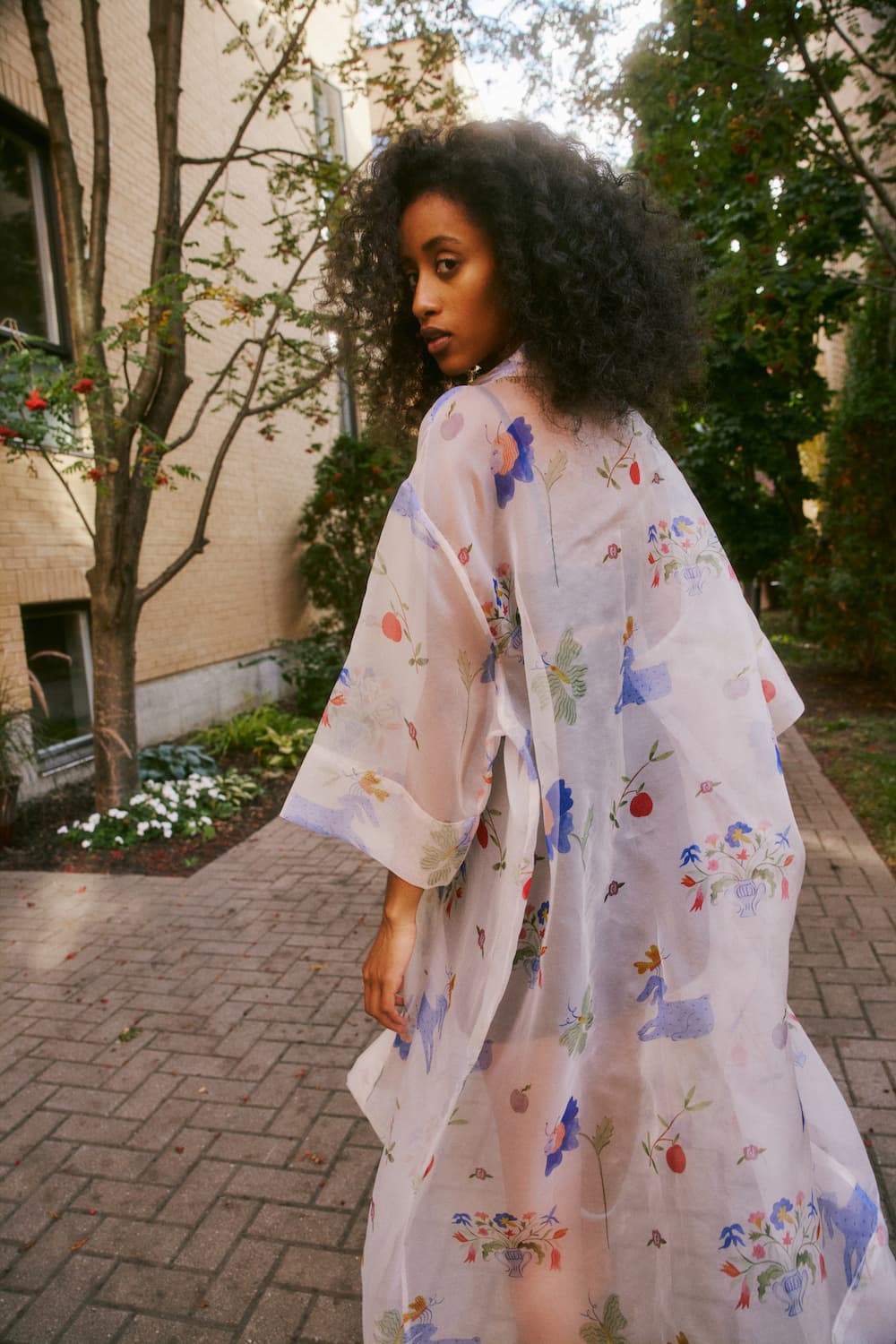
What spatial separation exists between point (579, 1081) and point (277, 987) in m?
2.29

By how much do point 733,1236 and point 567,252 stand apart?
1.52 m

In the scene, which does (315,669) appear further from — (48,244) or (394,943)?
(394,943)

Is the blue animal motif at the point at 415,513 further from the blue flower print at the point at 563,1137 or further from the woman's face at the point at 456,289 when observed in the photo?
the blue flower print at the point at 563,1137

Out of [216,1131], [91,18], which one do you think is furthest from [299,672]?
[216,1131]

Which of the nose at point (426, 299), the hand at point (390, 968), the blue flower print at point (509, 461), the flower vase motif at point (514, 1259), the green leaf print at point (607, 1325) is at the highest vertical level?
the nose at point (426, 299)

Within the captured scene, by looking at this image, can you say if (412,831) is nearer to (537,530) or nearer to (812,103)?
(537,530)

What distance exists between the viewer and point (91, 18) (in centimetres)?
520

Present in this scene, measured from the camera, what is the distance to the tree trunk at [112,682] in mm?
5582

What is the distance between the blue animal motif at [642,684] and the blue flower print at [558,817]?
17cm

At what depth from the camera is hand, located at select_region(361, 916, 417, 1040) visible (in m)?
1.44

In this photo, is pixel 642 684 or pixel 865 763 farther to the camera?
pixel 865 763

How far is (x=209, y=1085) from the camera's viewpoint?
2.85m

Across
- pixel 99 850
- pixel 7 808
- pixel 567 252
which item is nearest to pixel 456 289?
pixel 567 252

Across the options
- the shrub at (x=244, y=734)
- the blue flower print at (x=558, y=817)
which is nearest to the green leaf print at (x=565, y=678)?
the blue flower print at (x=558, y=817)
